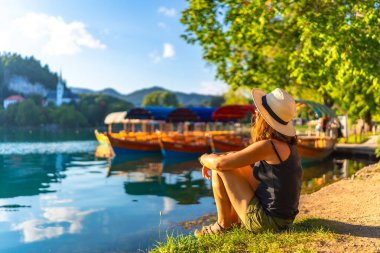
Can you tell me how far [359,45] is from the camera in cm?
1207

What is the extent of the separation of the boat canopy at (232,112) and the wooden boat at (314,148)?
8.40 meters

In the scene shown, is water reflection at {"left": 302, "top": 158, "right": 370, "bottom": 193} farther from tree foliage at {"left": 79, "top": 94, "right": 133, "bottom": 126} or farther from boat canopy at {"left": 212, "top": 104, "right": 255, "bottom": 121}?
tree foliage at {"left": 79, "top": 94, "right": 133, "bottom": 126}

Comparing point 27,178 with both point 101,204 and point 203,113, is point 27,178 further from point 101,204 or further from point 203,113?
point 203,113

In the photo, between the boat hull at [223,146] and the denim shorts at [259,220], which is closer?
the denim shorts at [259,220]

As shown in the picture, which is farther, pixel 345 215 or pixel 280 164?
pixel 345 215

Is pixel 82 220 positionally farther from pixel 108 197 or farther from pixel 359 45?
pixel 359 45

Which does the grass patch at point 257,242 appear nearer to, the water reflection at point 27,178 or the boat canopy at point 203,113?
the water reflection at point 27,178

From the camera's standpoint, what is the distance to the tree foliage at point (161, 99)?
177250 mm

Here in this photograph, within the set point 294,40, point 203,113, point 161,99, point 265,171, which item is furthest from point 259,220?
point 161,99

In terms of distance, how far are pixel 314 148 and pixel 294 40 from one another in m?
8.11

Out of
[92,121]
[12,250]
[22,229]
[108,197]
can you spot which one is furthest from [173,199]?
[92,121]

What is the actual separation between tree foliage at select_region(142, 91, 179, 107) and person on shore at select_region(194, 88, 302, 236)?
171m

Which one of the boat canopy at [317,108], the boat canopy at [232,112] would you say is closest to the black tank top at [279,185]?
the boat canopy at [317,108]

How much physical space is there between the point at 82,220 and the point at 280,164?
7237 mm
